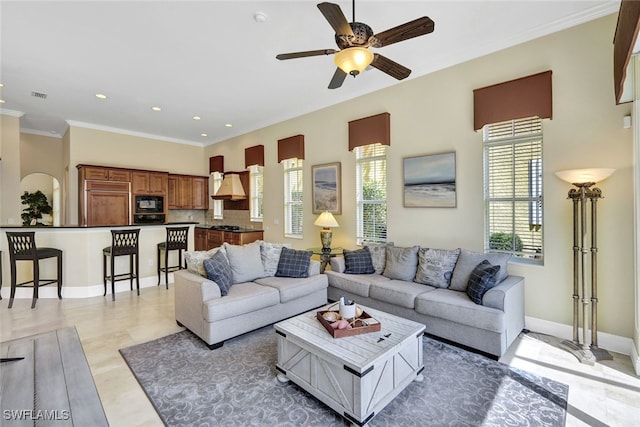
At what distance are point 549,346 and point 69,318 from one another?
5.69 m

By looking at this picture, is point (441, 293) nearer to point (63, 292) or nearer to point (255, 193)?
point (255, 193)

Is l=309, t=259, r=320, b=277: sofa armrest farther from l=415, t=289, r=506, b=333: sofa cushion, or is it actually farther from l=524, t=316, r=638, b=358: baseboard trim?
l=524, t=316, r=638, b=358: baseboard trim

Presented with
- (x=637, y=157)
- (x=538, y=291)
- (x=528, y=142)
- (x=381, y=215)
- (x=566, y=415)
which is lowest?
(x=566, y=415)

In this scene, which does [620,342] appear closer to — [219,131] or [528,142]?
[528,142]

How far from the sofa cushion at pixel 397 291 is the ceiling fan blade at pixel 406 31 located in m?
2.52

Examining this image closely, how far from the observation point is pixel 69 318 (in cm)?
391

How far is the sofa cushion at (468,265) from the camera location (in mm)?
3294

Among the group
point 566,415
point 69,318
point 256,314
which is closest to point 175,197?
point 69,318

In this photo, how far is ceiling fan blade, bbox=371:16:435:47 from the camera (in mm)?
2193

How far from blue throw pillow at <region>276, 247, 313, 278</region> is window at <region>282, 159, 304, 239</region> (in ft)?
6.50

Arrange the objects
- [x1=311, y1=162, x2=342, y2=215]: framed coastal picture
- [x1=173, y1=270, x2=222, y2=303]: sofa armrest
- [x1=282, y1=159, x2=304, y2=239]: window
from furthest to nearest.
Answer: [x1=282, y1=159, x2=304, y2=239]: window → [x1=311, y1=162, x2=342, y2=215]: framed coastal picture → [x1=173, y1=270, x2=222, y2=303]: sofa armrest

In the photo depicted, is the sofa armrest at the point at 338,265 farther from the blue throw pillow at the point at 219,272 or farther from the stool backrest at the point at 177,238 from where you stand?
the stool backrest at the point at 177,238

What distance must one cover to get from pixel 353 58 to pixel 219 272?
256 centimetres

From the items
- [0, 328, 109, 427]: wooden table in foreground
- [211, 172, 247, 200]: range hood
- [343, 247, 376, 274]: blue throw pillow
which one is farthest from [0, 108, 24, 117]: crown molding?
[343, 247, 376, 274]: blue throw pillow
